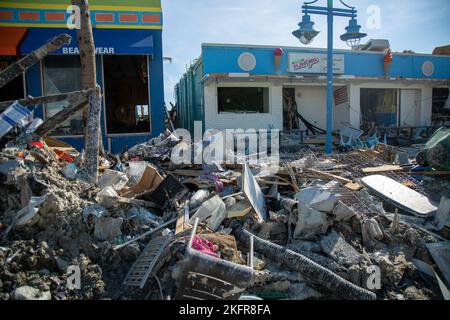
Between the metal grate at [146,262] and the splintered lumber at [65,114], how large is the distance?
3.01m

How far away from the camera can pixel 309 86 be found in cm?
1550

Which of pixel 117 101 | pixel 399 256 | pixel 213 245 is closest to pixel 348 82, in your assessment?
pixel 117 101

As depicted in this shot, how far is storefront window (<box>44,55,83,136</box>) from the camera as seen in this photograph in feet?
34.3

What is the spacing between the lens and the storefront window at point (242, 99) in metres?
14.0

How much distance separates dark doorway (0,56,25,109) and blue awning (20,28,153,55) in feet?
4.02

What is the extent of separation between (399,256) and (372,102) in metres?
14.8

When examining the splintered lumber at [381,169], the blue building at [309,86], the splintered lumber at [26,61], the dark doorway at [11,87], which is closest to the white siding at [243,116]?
the blue building at [309,86]

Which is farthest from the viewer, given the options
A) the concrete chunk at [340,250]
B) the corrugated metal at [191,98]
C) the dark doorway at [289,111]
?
the dark doorway at [289,111]

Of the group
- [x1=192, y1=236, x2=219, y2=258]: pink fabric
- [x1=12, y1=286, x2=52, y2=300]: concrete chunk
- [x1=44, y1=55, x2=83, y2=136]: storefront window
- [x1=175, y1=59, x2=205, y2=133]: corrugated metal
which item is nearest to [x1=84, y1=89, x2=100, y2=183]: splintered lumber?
[x1=12, y1=286, x2=52, y2=300]: concrete chunk

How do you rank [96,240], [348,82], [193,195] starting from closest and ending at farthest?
[96,240] < [193,195] < [348,82]

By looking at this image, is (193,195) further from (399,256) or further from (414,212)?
(414,212)

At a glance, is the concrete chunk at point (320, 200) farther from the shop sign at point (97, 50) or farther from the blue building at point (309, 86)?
the blue building at point (309, 86)

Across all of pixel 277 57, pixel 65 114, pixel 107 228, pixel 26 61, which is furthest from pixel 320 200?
pixel 277 57

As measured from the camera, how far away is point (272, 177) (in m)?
5.73
